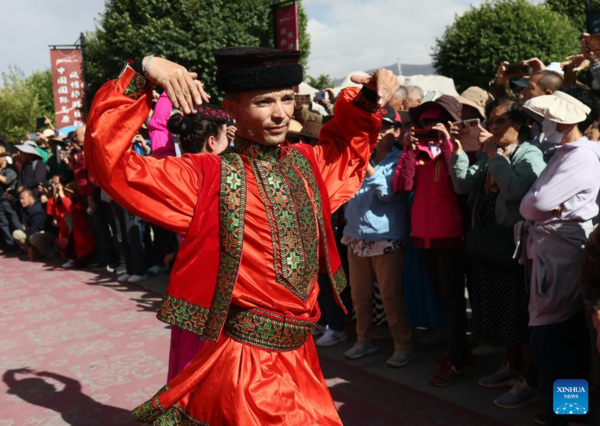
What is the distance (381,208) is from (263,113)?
279cm

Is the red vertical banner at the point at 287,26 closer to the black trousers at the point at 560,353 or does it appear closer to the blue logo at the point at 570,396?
the black trousers at the point at 560,353

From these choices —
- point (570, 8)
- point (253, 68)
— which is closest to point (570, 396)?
point (253, 68)

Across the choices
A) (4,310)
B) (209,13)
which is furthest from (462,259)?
(209,13)

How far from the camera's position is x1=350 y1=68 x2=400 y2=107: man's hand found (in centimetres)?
271

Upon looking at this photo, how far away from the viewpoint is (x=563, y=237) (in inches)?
145

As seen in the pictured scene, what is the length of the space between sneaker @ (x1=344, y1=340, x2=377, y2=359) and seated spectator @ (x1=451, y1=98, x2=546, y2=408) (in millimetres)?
1151

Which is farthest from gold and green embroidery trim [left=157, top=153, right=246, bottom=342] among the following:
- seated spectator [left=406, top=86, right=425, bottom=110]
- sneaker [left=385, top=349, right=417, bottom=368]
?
seated spectator [left=406, top=86, right=425, bottom=110]

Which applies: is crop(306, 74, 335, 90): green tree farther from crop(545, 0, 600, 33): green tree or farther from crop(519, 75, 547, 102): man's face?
crop(519, 75, 547, 102): man's face

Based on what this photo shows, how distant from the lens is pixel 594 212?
3.70 metres

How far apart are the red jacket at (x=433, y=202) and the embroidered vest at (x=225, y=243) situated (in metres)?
2.25

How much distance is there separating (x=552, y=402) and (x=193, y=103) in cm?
265

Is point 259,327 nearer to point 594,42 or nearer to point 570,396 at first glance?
point 570,396

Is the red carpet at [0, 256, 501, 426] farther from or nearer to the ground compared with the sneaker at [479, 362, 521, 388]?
nearer to the ground

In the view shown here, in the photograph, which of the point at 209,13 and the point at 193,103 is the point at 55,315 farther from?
the point at 209,13
